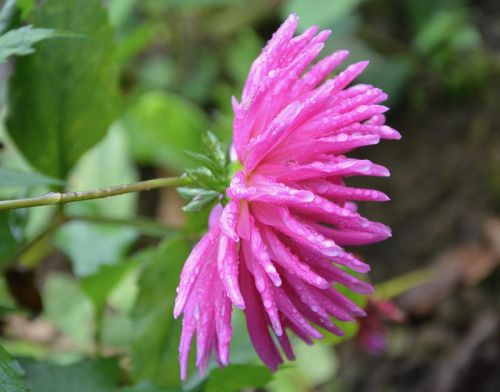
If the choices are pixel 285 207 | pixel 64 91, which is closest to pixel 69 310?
pixel 64 91

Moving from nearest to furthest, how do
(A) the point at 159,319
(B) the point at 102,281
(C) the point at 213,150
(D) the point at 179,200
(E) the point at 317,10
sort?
(C) the point at 213,150, (A) the point at 159,319, (B) the point at 102,281, (E) the point at 317,10, (D) the point at 179,200

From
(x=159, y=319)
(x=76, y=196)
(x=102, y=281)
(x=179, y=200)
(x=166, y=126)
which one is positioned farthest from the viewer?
(x=179, y=200)

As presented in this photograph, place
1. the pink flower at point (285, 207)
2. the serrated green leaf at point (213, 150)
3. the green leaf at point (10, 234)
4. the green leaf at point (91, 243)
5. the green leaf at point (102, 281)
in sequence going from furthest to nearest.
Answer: the green leaf at point (91, 243) < the green leaf at point (102, 281) < the green leaf at point (10, 234) < the serrated green leaf at point (213, 150) < the pink flower at point (285, 207)

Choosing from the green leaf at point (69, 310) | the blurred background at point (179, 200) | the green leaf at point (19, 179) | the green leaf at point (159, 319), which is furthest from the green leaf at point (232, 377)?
the green leaf at point (69, 310)

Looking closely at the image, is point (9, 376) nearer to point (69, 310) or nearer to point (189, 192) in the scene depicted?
point (189, 192)

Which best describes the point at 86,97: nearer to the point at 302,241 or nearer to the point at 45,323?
the point at 302,241

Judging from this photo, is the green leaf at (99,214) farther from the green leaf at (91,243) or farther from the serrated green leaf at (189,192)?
the serrated green leaf at (189,192)
